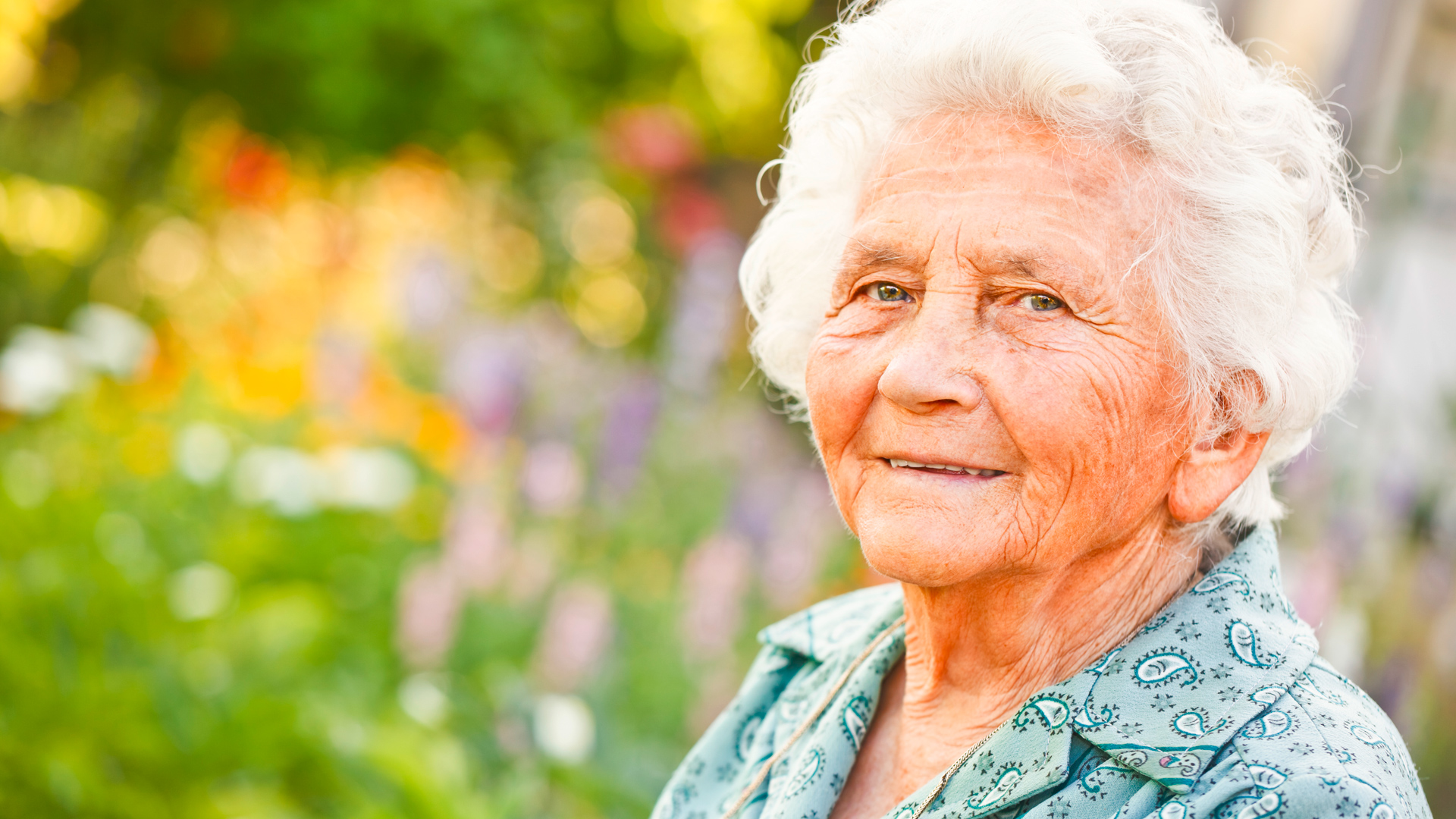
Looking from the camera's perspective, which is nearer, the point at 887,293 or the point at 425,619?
the point at 887,293

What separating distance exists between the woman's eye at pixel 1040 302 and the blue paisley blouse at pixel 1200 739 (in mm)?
359

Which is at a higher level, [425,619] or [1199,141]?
[1199,141]

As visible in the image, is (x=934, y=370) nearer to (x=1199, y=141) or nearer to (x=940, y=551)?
(x=940, y=551)

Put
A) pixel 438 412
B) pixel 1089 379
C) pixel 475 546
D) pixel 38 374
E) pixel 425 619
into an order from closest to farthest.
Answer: pixel 1089 379
pixel 425 619
pixel 475 546
pixel 38 374
pixel 438 412

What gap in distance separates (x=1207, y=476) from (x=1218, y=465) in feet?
0.06

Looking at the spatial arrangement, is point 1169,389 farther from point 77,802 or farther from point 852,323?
point 77,802

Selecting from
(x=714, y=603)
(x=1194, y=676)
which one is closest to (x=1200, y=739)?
(x=1194, y=676)

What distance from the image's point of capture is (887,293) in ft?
4.84

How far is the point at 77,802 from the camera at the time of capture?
3.09 m

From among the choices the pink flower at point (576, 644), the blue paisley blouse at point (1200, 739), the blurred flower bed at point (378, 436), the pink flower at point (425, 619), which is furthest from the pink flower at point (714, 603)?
the blue paisley blouse at point (1200, 739)

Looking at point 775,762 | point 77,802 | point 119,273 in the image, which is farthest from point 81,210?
point 775,762

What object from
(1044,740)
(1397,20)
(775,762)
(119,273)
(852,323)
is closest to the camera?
(1044,740)

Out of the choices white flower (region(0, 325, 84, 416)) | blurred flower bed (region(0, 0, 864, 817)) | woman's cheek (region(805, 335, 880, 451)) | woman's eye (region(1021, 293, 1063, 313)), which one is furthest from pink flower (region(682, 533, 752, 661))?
white flower (region(0, 325, 84, 416))

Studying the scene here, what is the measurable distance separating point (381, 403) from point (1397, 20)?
13.9 ft
